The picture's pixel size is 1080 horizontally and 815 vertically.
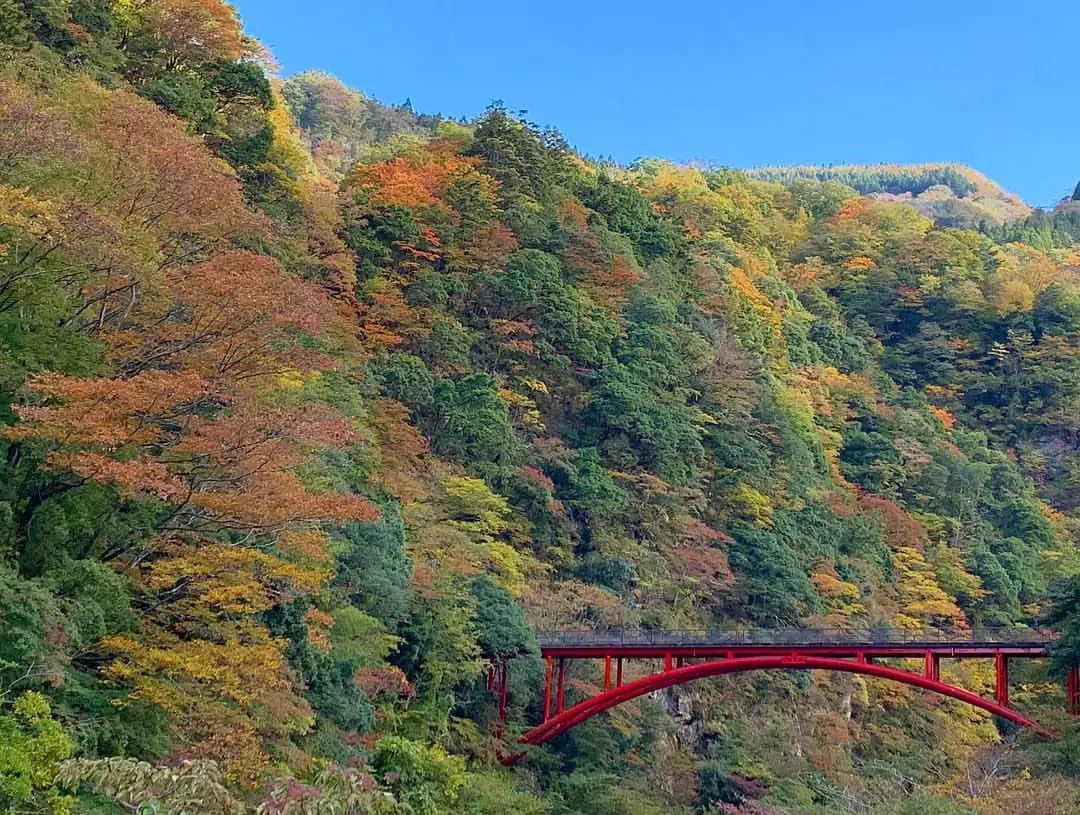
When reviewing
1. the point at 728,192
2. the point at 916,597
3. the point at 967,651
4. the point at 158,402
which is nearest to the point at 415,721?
the point at 158,402

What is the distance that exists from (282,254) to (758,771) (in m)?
19.5

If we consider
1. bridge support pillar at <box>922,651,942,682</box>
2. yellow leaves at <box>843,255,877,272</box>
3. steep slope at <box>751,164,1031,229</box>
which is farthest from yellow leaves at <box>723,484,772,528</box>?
steep slope at <box>751,164,1031,229</box>

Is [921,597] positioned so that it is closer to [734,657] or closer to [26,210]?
[734,657]

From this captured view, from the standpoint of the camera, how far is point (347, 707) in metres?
19.7

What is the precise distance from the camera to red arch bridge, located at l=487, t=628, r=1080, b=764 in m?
24.7

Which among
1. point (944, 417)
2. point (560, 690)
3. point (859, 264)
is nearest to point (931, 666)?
point (560, 690)

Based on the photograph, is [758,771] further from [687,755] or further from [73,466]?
[73,466]

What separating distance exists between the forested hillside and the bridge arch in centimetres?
121

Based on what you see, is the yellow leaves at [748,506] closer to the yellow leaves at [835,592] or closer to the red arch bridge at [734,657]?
the yellow leaves at [835,592]

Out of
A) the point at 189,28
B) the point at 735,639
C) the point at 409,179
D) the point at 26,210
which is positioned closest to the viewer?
the point at 26,210

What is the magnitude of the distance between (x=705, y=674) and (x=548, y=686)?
3.95 meters

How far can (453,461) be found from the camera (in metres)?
32.8

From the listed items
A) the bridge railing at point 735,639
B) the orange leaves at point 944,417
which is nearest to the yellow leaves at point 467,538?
the bridge railing at point 735,639

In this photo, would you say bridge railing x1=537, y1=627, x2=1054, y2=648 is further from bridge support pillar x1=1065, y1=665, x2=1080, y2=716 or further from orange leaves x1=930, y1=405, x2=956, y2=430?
orange leaves x1=930, y1=405, x2=956, y2=430
